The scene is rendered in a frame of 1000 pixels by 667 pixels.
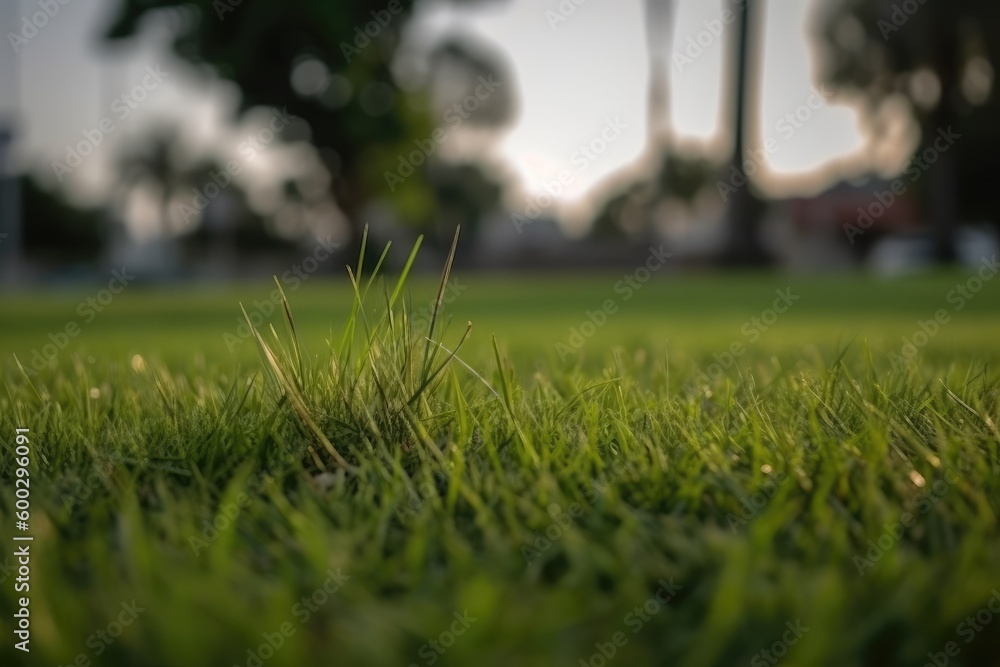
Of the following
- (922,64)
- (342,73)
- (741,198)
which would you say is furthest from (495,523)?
(922,64)

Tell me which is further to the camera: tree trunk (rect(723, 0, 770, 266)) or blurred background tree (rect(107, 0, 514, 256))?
tree trunk (rect(723, 0, 770, 266))

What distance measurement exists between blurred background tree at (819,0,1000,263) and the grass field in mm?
21974

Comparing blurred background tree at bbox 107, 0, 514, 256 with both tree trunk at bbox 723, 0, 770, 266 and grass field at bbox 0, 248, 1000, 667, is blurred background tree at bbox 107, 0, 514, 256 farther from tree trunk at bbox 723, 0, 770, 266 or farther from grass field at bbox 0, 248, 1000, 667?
grass field at bbox 0, 248, 1000, 667

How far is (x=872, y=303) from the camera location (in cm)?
991

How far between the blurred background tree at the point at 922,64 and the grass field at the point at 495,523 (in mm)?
21974

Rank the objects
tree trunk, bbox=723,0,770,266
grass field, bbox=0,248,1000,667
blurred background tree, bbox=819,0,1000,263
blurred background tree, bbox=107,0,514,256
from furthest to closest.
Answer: blurred background tree, bbox=819,0,1000,263
tree trunk, bbox=723,0,770,266
blurred background tree, bbox=107,0,514,256
grass field, bbox=0,248,1000,667

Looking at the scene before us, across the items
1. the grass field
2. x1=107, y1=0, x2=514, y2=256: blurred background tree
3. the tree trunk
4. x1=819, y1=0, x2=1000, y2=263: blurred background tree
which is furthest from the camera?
x1=819, y1=0, x2=1000, y2=263: blurred background tree

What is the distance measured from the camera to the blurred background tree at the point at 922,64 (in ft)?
65.1

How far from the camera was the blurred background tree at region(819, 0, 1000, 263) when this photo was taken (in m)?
19.8

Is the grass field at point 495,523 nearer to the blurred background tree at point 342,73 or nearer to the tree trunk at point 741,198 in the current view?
the blurred background tree at point 342,73

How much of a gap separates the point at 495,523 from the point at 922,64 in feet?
80.8

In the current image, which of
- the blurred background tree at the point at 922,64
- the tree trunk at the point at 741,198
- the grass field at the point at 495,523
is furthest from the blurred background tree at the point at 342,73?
the grass field at the point at 495,523

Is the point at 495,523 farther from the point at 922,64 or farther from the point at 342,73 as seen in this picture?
the point at 922,64

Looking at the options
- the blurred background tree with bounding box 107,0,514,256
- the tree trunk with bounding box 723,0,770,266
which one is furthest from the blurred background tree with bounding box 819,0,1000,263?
the blurred background tree with bounding box 107,0,514,256
